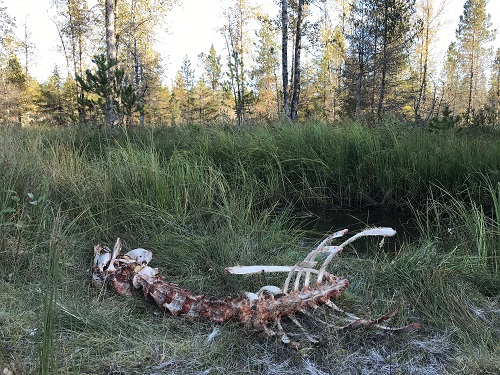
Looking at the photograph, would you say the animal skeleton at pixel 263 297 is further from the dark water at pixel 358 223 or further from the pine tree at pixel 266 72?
the pine tree at pixel 266 72

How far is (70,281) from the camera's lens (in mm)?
2061

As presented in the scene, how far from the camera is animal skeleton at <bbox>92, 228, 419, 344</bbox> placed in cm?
158

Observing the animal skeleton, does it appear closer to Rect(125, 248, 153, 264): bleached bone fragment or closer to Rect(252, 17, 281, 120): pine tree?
Rect(125, 248, 153, 264): bleached bone fragment

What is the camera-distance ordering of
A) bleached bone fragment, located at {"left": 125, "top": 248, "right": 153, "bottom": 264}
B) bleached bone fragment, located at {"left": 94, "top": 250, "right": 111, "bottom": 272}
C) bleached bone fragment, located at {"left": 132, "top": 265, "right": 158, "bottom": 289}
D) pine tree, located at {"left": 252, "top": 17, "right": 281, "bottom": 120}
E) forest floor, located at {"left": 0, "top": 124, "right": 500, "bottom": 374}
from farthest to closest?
pine tree, located at {"left": 252, "top": 17, "right": 281, "bottom": 120}
bleached bone fragment, located at {"left": 125, "top": 248, "right": 153, "bottom": 264}
bleached bone fragment, located at {"left": 94, "top": 250, "right": 111, "bottom": 272}
bleached bone fragment, located at {"left": 132, "top": 265, "right": 158, "bottom": 289}
forest floor, located at {"left": 0, "top": 124, "right": 500, "bottom": 374}

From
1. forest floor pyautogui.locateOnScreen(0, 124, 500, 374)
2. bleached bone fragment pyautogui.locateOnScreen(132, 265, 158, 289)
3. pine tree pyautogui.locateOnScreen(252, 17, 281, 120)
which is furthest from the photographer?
pine tree pyautogui.locateOnScreen(252, 17, 281, 120)

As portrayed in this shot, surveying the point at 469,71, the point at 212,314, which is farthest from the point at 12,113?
the point at 469,71

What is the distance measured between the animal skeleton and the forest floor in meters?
0.06

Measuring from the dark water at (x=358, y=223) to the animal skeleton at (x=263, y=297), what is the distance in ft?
4.81

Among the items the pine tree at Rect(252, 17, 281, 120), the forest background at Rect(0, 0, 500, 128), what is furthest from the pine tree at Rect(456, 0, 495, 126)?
the pine tree at Rect(252, 17, 281, 120)

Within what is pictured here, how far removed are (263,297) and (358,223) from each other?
9.44 feet

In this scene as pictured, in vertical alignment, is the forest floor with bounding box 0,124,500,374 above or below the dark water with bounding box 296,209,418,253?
above

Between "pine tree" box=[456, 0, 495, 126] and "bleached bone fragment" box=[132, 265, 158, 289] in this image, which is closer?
"bleached bone fragment" box=[132, 265, 158, 289]

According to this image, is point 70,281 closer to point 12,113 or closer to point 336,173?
point 336,173

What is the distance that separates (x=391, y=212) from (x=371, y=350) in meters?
3.46
